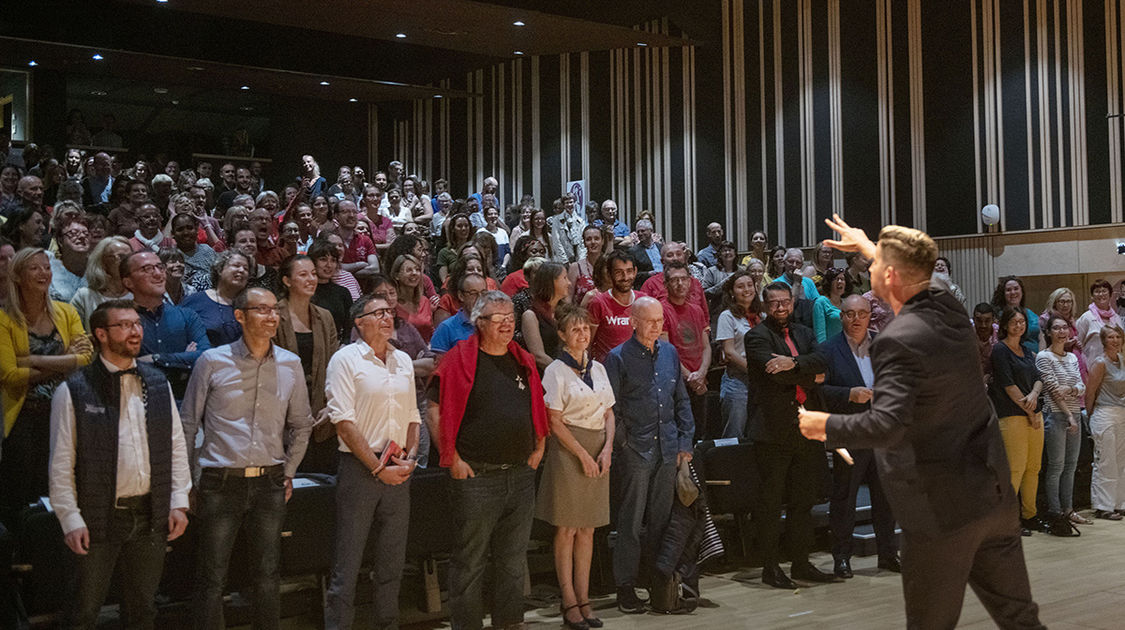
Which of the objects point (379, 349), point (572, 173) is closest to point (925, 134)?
point (572, 173)

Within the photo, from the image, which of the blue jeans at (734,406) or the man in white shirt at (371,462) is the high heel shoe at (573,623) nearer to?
the man in white shirt at (371,462)

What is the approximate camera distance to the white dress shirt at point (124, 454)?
11.3 ft

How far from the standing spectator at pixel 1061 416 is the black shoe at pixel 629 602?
3.62 meters

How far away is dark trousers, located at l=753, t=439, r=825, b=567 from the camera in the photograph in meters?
5.46

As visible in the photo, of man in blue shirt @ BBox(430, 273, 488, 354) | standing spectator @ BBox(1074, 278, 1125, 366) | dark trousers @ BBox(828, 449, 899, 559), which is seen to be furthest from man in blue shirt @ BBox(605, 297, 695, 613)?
standing spectator @ BBox(1074, 278, 1125, 366)

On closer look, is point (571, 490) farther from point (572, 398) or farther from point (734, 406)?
point (734, 406)

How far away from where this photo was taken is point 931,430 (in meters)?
2.85

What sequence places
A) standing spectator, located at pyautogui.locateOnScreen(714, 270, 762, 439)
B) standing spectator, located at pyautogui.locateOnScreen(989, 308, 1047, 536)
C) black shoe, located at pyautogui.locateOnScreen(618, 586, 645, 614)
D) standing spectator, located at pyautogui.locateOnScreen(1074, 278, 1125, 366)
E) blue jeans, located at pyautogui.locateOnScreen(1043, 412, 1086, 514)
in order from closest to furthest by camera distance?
1. black shoe, located at pyautogui.locateOnScreen(618, 586, 645, 614)
2. standing spectator, located at pyautogui.locateOnScreen(714, 270, 762, 439)
3. standing spectator, located at pyautogui.locateOnScreen(989, 308, 1047, 536)
4. blue jeans, located at pyautogui.locateOnScreen(1043, 412, 1086, 514)
5. standing spectator, located at pyautogui.locateOnScreen(1074, 278, 1125, 366)

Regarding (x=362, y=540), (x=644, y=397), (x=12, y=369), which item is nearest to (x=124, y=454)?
(x=12, y=369)

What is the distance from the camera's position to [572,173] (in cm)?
1481

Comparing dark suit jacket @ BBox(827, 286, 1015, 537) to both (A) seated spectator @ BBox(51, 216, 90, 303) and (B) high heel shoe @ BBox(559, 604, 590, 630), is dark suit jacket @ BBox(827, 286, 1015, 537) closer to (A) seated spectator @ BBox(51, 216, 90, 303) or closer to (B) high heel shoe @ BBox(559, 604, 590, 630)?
(B) high heel shoe @ BBox(559, 604, 590, 630)

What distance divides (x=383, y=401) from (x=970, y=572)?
2304 mm

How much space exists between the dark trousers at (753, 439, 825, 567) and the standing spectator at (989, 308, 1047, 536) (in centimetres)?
207

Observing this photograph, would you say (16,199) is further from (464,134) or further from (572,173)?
(464,134)
